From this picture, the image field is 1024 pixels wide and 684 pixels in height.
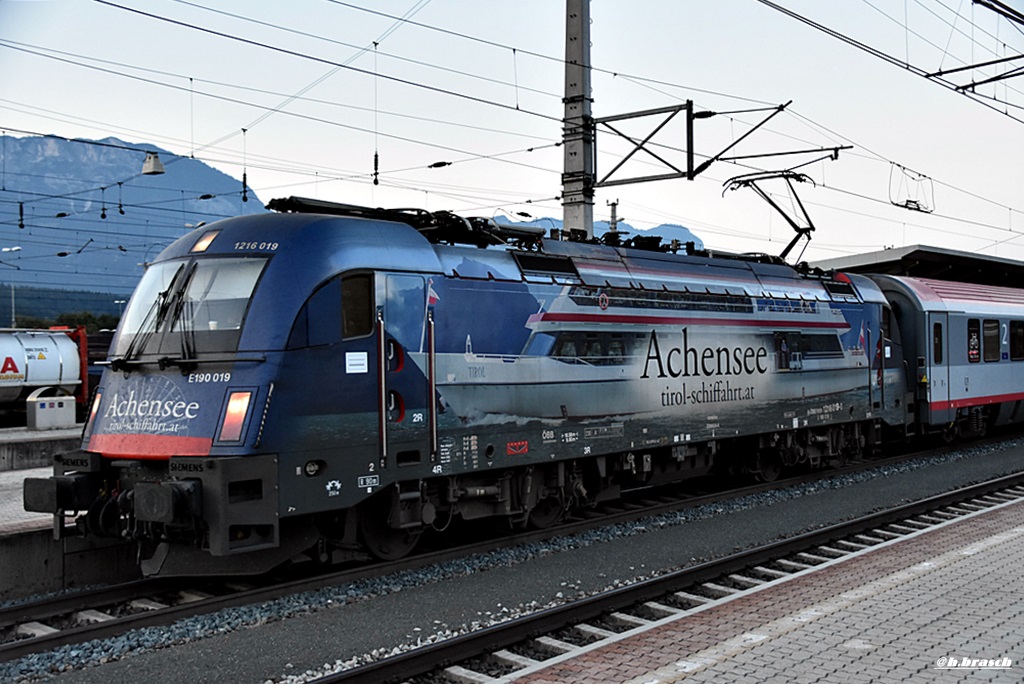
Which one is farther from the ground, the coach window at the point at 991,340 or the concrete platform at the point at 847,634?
the coach window at the point at 991,340

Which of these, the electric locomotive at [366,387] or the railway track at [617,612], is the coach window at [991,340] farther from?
the electric locomotive at [366,387]

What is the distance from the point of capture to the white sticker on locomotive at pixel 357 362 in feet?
30.2

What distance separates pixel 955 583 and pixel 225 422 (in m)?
6.92

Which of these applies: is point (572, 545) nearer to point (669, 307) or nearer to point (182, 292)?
point (669, 307)

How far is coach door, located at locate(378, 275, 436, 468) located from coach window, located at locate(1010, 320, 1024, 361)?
18599 millimetres

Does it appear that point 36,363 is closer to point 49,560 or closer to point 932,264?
point 49,560

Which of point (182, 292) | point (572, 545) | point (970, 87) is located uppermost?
point (970, 87)

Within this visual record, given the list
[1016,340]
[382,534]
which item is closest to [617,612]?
[382,534]

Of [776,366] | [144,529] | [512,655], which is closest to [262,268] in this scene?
[144,529]

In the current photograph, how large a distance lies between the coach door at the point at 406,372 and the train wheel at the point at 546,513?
8.87ft

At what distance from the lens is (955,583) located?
888cm

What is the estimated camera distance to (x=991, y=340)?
2241 centimetres

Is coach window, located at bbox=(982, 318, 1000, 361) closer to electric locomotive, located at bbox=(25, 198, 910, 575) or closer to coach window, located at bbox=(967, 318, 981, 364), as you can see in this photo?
coach window, located at bbox=(967, 318, 981, 364)

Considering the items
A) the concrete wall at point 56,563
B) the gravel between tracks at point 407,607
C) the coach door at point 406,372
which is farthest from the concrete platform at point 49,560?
the coach door at point 406,372
